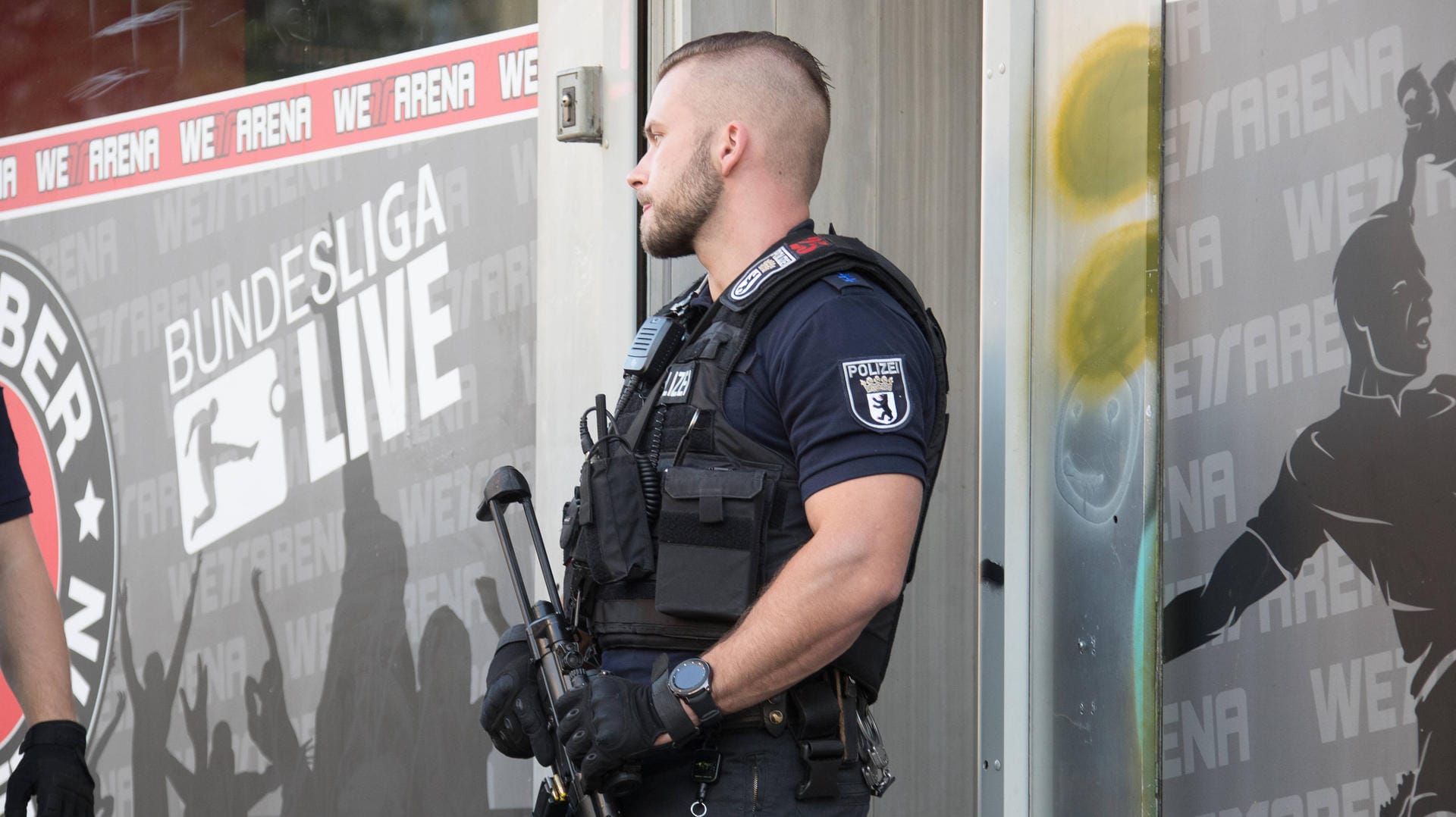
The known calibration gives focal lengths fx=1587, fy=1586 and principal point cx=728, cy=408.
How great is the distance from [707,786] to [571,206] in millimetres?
1726

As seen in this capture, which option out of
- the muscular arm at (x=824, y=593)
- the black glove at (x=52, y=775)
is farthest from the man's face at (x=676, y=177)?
the black glove at (x=52, y=775)

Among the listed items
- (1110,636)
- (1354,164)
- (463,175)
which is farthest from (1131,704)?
(463,175)

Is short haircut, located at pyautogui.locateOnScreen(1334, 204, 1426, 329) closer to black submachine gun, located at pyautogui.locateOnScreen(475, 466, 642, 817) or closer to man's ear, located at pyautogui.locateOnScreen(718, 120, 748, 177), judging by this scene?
man's ear, located at pyautogui.locateOnScreen(718, 120, 748, 177)

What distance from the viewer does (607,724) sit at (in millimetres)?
2064

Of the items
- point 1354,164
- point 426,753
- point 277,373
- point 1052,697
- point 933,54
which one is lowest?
point 426,753

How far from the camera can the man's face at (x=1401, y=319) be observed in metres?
2.25

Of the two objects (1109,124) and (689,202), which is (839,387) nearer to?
(689,202)

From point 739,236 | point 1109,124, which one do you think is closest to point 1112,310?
point 1109,124

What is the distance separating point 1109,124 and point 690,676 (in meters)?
1.22

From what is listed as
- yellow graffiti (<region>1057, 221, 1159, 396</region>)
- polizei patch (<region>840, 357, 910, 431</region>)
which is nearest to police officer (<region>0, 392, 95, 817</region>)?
polizei patch (<region>840, 357, 910, 431</region>)

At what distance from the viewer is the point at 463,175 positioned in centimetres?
389

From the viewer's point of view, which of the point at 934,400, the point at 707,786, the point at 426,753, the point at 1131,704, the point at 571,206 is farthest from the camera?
the point at 426,753

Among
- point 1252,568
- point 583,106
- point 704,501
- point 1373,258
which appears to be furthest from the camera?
point 583,106

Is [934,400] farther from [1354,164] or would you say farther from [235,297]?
[235,297]
